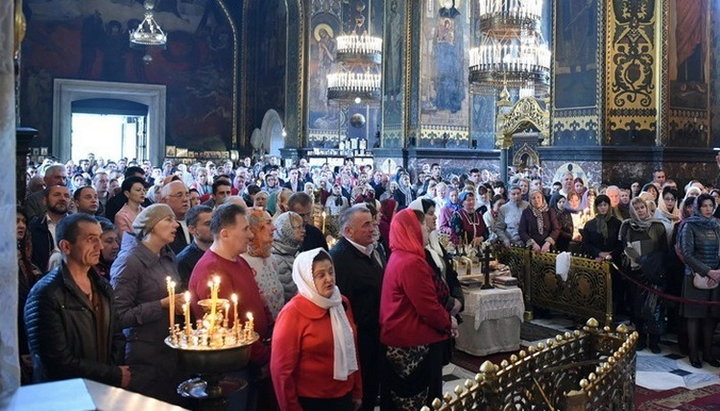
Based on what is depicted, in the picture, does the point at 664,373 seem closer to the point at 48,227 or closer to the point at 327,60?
the point at 48,227

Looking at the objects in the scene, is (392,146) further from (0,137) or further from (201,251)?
(0,137)

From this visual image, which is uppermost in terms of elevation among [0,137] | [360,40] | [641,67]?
[360,40]

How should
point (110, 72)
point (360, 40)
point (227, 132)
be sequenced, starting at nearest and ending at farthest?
point (360, 40) < point (110, 72) < point (227, 132)

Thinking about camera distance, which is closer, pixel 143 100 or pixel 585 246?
pixel 585 246

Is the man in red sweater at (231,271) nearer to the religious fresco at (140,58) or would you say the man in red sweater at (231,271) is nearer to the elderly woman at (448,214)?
the elderly woman at (448,214)

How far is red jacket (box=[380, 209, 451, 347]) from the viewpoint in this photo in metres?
4.66

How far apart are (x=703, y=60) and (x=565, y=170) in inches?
126

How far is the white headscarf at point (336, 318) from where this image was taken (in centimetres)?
379

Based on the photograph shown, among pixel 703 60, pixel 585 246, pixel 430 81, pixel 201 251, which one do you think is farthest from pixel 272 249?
pixel 430 81

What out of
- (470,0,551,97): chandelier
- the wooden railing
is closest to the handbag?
the wooden railing

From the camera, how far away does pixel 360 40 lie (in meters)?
20.9

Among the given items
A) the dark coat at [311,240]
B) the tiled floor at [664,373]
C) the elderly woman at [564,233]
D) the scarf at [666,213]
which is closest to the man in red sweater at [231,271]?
the dark coat at [311,240]

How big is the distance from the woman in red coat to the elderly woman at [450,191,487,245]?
436 cm

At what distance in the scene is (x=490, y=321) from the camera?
7504mm
